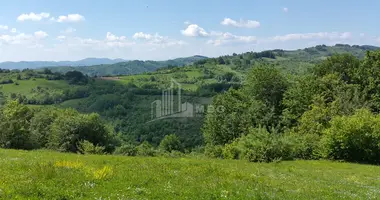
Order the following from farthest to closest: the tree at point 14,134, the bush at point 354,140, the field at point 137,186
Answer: the tree at point 14,134 < the bush at point 354,140 < the field at point 137,186

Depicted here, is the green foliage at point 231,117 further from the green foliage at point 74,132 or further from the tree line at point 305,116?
the green foliage at point 74,132

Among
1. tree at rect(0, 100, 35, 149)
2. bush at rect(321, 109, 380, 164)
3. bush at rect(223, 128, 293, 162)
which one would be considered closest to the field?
bush at rect(223, 128, 293, 162)

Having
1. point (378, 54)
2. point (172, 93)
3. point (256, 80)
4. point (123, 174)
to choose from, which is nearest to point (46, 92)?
point (172, 93)

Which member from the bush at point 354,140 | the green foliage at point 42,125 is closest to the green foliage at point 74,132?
the green foliage at point 42,125

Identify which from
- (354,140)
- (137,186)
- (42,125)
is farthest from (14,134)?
(354,140)

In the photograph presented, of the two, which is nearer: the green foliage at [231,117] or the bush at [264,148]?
the bush at [264,148]

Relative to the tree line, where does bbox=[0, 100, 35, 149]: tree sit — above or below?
below

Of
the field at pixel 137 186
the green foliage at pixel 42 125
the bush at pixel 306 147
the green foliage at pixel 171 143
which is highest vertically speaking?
the field at pixel 137 186

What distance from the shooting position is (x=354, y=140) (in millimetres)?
34281

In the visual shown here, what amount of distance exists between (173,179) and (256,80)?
4451 centimetres

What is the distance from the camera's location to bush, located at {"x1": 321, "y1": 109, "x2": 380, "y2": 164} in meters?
34.0

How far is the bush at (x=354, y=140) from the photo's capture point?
112 ft

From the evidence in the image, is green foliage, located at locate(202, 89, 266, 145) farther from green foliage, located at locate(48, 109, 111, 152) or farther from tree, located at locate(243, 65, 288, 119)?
green foliage, located at locate(48, 109, 111, 152)

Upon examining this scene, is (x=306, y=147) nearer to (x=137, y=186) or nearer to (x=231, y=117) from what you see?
(x=231, y=117)
